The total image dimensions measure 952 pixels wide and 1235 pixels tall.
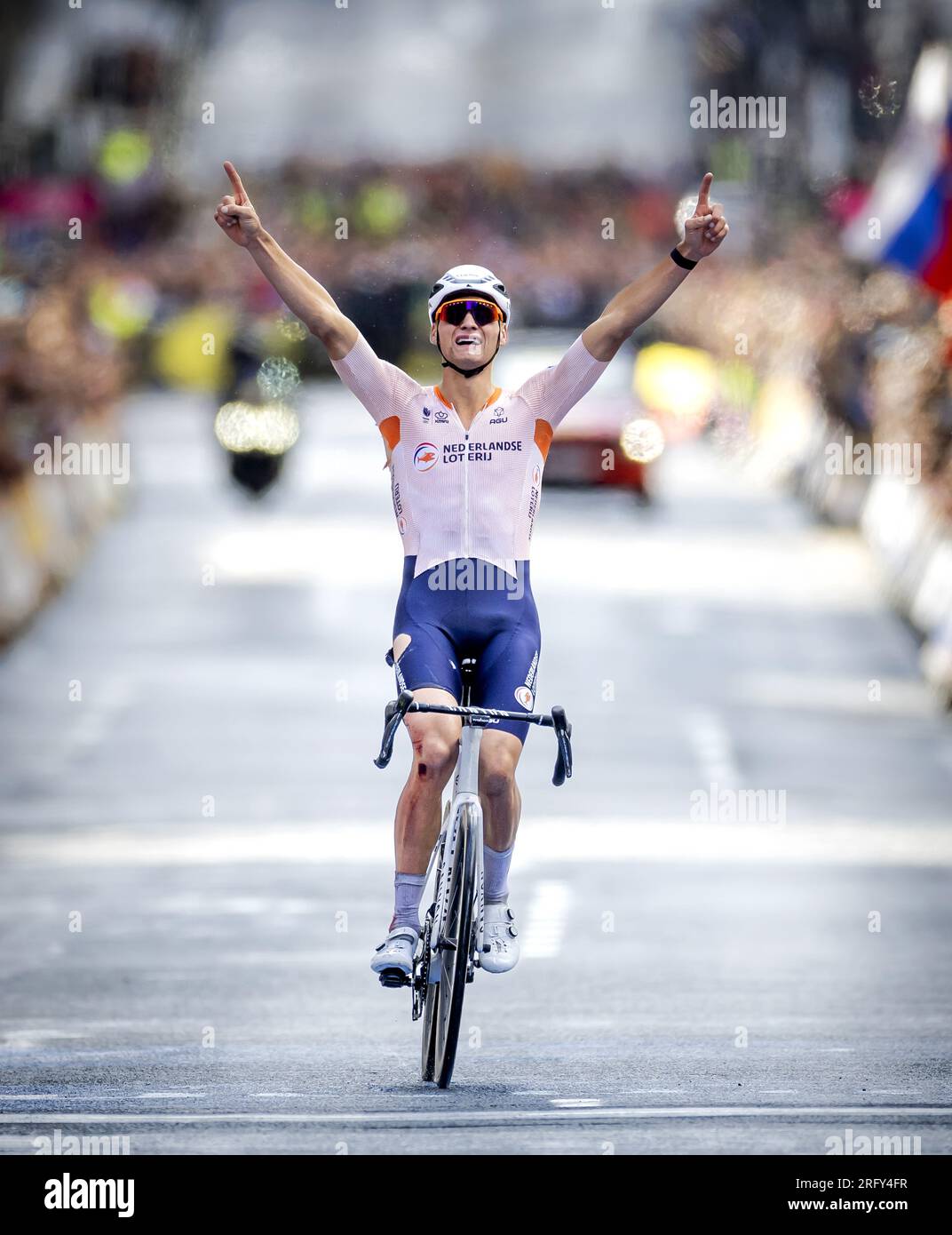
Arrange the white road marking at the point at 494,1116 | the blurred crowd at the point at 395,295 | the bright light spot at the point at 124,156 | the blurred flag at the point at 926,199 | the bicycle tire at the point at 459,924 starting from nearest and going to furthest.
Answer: the white road marking at the point at 494,1116 < the bicycle tire at the point at 459,924 < the blurred crowd at the point at 395,295 < the blurred flag at the point at 926,199 < the bright light spot at the point at 124,156

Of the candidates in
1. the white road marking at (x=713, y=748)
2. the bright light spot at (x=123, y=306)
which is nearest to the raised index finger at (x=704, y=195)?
the white road marking at (x=713, y=748)

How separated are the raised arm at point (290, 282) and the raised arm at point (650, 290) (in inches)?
29.4

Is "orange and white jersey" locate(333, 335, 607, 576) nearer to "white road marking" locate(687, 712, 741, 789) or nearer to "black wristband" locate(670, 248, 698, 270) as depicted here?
"black wristband" locate(670, 248, 698, 270)

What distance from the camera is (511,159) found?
86.6 meters

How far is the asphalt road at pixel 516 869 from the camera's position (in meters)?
9.34

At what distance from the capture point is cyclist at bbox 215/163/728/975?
9.41m

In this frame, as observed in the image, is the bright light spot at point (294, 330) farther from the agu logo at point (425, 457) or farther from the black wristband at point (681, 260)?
the black wristband at point (681, 260)

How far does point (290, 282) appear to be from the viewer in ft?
30.8

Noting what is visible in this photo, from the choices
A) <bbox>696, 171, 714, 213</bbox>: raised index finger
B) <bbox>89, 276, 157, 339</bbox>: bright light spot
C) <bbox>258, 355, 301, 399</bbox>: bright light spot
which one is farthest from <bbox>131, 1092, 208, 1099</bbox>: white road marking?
<bbox>89, 276, 157, 339</bbox>: bright light spot

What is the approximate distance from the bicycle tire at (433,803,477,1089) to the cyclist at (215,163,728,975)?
0.14 meters

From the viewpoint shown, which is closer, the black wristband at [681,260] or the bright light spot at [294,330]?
the black wristband at [681,260]

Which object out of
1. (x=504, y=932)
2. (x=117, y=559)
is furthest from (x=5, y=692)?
(x=504, y=932)

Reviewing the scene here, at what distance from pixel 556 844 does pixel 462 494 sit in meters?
8.08
